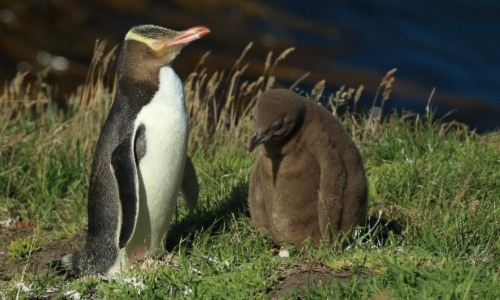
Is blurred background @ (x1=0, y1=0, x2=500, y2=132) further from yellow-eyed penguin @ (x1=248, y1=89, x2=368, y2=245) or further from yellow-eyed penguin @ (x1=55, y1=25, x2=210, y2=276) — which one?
yellow-eyed penguin @ (x1=248, y1=89, x2=368, y2=245)

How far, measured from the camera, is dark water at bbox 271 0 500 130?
16828 millimetres

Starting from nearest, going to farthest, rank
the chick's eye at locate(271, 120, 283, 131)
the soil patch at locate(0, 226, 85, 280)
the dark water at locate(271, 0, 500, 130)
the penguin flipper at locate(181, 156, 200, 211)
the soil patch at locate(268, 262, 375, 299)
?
the soil patch at locate(268, 262, 375, 299) → the chick's eye at locate(271, 120, 283, 131) → the soil patch at locate(0, 226, 85, 280) → the penguin flipper at locate(181, 156, 200, 211) → the dark water at locate(271, 0, 500, 130)

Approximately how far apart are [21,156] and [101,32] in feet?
30.1

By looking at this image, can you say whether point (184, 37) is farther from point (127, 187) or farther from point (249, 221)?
point (249, 221)

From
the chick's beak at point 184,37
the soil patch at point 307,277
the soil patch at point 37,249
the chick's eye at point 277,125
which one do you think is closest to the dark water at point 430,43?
the soil patch at point 37,249

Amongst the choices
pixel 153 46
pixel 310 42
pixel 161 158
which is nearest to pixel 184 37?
pixel 153 46

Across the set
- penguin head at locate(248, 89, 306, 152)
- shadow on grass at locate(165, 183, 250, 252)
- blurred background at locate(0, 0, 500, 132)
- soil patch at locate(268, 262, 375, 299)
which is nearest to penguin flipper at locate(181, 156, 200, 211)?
shadow on grass at locate(165, 183, 250, 252)

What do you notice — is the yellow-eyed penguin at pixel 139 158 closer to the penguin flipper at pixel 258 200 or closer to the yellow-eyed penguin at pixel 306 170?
the penguin flipper at pixel 258 200

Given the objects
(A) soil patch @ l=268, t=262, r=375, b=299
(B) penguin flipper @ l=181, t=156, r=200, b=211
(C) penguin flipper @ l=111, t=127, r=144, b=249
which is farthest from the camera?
(B) penguin flipper @ l=181, t=156, r=200, b=211

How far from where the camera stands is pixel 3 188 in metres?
7.89

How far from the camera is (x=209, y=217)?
6.68m

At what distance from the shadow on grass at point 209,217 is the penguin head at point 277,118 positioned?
105 centimetres

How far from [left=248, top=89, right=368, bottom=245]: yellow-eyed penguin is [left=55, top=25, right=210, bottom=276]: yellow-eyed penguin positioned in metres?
0.63

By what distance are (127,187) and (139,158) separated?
0.21 meters
